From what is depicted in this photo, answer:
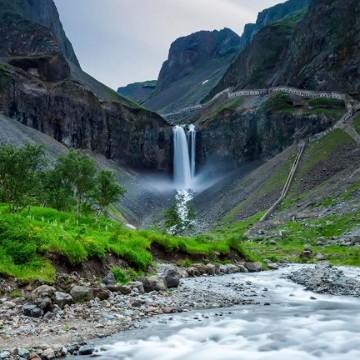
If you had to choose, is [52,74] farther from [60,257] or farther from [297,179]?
[60,257]

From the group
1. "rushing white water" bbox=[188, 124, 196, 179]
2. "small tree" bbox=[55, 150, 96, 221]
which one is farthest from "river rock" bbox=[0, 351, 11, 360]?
"rushing white water" bbox=[188, 124, 196, 179]

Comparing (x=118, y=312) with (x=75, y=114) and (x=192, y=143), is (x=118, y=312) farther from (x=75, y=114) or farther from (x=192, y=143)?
(x=192, y=143)

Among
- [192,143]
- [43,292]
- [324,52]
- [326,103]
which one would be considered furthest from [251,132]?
[43,292]

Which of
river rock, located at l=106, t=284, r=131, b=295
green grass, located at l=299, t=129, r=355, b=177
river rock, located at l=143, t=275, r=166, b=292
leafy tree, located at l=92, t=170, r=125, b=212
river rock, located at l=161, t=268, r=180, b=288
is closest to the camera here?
river rock, located at l=106, t=284, r=131, b=295

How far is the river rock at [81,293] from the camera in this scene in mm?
18234

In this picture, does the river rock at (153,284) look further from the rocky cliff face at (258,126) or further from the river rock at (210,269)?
the rocky cliff face at (258,126)

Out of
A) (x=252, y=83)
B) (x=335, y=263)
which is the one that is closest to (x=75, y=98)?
(x=252, y=83)

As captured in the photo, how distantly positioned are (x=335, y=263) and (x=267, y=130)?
95.5 metres

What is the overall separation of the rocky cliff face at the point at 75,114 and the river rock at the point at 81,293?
399 ft

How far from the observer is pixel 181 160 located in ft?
513

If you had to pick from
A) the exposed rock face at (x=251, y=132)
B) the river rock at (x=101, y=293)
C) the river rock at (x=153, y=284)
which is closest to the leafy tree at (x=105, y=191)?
the river rock at (x=153, y=284)

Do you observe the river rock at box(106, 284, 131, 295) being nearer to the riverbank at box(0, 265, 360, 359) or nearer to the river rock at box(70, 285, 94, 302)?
the riverbank at box(0, 265, 360, 359)

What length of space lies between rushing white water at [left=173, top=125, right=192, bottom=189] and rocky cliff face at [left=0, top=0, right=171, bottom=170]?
2928 mm

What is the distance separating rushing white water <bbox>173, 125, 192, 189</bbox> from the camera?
492 feet
